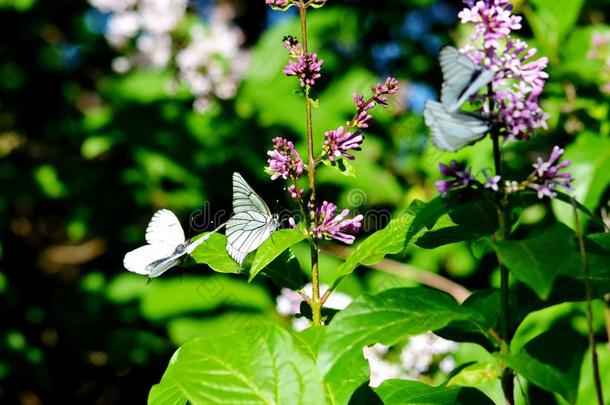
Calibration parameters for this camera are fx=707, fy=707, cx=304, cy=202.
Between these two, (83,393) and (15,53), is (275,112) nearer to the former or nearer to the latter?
(15,53)

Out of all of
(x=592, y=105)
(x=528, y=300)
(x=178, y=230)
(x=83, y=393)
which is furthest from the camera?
(x=83, y=393)

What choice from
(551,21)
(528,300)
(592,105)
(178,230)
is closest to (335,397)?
(528,300)

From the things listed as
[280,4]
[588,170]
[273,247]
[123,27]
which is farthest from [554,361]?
[123,27]

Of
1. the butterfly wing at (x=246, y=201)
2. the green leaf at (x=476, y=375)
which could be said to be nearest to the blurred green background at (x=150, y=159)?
the butterfly wing at (x=246, y=201)

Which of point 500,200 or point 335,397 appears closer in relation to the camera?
point 500,200

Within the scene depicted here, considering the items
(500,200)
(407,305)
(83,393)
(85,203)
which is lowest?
(83,393)

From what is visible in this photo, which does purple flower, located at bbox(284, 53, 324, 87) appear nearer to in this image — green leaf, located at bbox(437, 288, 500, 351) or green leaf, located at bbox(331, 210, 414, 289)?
green leaf, located at bbox(331, 210, 414, 289)

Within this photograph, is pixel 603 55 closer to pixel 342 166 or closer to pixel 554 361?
pixel 342 166
